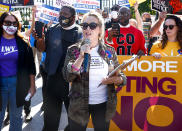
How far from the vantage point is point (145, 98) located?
12.7ft

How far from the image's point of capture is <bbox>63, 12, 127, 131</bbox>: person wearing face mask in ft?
8.37

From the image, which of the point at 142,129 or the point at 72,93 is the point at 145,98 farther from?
the point at 72,93

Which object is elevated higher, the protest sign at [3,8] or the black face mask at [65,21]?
the protest sign at [3,8]

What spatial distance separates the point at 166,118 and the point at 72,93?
6.11ft

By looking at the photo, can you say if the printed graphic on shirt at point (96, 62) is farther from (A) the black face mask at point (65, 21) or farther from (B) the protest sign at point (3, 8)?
(B) the protest sign at point (3, 8)

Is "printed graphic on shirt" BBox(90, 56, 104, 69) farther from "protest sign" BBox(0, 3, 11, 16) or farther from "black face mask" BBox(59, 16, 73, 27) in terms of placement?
"protest sign" BBox(0, 3, 11, 16)

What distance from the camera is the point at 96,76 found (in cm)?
260

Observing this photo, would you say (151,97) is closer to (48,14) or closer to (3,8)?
(48,14)

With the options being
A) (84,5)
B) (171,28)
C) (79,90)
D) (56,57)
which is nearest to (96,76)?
(79,90)

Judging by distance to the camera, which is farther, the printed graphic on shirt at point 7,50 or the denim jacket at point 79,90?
the printed graphic on shirt at point 7,50

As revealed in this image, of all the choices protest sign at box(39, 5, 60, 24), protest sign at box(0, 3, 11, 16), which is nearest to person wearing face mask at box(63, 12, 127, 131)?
protest sign at box(39, 5, 60, 24)

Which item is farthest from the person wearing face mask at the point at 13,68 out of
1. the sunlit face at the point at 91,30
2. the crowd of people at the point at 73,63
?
the sunlit face at the point at 91,30

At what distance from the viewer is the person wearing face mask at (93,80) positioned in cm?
255

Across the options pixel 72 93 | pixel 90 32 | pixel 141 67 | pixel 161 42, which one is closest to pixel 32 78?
pixel 72 93
